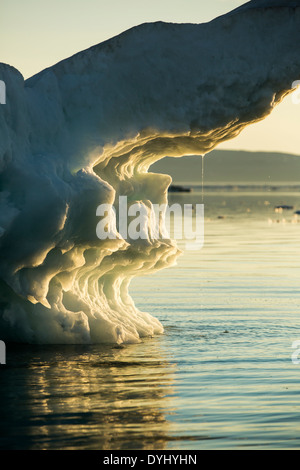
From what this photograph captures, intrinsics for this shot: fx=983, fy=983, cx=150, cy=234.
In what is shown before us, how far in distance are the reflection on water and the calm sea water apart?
1 cm

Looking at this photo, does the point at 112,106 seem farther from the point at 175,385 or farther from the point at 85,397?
the point at 85,397

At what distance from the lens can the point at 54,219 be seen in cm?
1427

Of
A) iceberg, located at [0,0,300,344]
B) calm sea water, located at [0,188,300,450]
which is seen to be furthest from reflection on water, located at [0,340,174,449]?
iceberg, located at [0,0,300,344]

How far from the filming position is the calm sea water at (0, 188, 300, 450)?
34.5ft

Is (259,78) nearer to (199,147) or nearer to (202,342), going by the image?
(199,147)

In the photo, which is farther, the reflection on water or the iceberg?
the iceberg

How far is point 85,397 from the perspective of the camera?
12273 mm

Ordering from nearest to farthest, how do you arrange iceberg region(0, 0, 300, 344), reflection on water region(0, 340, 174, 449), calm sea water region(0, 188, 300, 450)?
reflection on water region(0, 340, 174, 449) < calm sea water region(0, 188, 300, 450) < iceberg region(0, 0, 300, 344)

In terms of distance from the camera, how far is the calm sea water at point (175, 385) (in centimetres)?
1052

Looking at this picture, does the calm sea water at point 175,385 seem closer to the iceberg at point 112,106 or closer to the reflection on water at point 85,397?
the reflection on water at point 85,397

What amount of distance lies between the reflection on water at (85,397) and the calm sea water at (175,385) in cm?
1

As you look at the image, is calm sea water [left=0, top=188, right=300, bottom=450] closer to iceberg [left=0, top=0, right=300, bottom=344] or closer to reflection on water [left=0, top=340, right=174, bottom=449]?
reflection on water [left=0, top=340, right=174, bottom=449]

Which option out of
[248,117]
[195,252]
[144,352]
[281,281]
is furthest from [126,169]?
[195,252]
